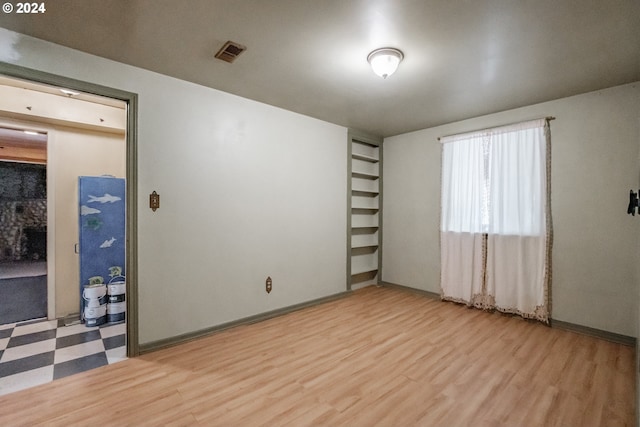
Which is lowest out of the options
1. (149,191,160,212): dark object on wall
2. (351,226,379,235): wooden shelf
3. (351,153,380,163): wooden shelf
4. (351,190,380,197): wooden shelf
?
(351,226,379,235): wooden shelf

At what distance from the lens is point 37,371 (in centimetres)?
216

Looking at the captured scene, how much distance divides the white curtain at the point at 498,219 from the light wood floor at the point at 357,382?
0.57 m

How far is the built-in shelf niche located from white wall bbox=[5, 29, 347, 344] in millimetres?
716

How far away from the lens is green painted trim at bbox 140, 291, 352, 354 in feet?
8.26

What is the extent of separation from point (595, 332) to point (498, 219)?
1.47 m

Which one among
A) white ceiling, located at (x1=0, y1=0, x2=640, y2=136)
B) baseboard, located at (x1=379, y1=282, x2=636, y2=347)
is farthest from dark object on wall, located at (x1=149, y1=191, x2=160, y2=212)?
baseboard, located at (x1=379, y1=282, x2=636, y2=347)

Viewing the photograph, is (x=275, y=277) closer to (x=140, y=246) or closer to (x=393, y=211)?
(x=140, y=246)

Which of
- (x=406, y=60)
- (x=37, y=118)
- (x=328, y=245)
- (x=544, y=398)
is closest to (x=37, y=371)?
(x=37, y=118)

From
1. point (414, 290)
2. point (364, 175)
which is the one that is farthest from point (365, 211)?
point (414, 290)

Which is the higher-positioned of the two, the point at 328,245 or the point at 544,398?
the point at 328,245

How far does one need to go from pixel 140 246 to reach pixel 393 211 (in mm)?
3706

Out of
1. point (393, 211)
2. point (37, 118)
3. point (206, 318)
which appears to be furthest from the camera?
point (393, 211)

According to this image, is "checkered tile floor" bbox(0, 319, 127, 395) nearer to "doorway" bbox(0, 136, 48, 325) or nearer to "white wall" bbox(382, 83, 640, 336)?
"doorway" bbox(0, 136, 48, 325)

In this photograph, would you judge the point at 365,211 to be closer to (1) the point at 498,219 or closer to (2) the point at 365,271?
(2) the point at 365,271
